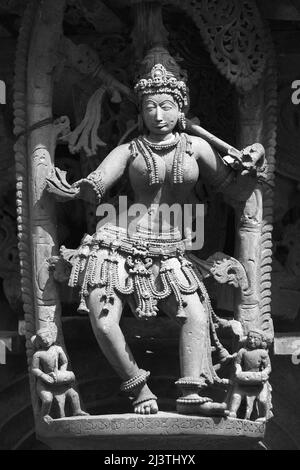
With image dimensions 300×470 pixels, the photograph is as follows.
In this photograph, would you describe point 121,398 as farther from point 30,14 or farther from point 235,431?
point 30,14

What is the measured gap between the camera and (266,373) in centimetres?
961

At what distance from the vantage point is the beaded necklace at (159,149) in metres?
9.61

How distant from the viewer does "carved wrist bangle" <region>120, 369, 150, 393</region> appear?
9539 millimetres

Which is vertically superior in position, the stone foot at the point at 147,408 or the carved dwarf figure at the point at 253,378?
the carved dwarf figure at the point at 253,378

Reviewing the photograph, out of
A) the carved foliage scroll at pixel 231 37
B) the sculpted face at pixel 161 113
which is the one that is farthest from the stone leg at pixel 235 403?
the carved foliage scroll at pixel 231 37

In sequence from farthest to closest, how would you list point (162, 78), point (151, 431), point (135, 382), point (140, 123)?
1. point (140, 123)
2. point (162, 78)
3. point (135, 382)
4. point (151, 431)

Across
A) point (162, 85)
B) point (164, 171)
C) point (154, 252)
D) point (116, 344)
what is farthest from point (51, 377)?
point (162, 85)

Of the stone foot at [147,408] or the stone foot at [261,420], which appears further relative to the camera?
the stone foot at [261,420]

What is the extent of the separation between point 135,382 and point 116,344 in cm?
17

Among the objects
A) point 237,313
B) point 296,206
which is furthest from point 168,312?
point 296,206

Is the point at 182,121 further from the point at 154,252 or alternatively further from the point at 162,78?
the point at 154,252

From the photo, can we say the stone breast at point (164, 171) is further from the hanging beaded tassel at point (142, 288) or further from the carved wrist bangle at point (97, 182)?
the hanging beaded tassel at point (142, 288)

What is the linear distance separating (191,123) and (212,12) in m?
0.45

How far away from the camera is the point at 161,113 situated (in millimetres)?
9633
